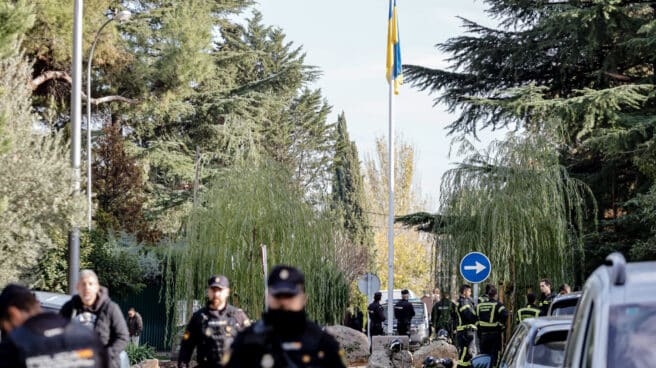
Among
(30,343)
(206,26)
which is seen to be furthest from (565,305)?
(206,26)

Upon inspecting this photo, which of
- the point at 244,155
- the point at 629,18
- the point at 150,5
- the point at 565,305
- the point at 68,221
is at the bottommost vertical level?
the point at 565,305

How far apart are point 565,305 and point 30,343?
34.0 ft

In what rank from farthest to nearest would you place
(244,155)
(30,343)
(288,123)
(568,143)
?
(288,123)
(568,143)
(244,155)
(30,343)

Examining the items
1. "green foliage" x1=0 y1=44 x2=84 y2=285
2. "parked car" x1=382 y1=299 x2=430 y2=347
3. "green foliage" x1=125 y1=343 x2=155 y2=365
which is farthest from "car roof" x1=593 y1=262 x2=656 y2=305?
"parked car" x1=382 y1=299 x2=430 y2=347

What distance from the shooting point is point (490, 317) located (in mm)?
18438

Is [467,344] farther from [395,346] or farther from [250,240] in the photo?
[250,240]

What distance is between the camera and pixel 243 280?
91.0 ft

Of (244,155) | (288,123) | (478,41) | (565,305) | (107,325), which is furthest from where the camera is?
(288,123)

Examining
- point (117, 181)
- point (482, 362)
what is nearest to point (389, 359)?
point (482, 362)

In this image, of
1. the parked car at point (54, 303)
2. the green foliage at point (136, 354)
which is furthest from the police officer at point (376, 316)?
the parked car at point (54, 303)

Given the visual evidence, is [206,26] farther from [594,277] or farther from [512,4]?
[594,277]

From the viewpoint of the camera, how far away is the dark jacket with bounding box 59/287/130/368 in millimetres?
9758

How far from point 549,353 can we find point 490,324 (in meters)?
7.05

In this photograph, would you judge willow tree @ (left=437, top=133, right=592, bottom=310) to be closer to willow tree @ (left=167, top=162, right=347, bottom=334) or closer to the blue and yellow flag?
the blue and yellow flag
